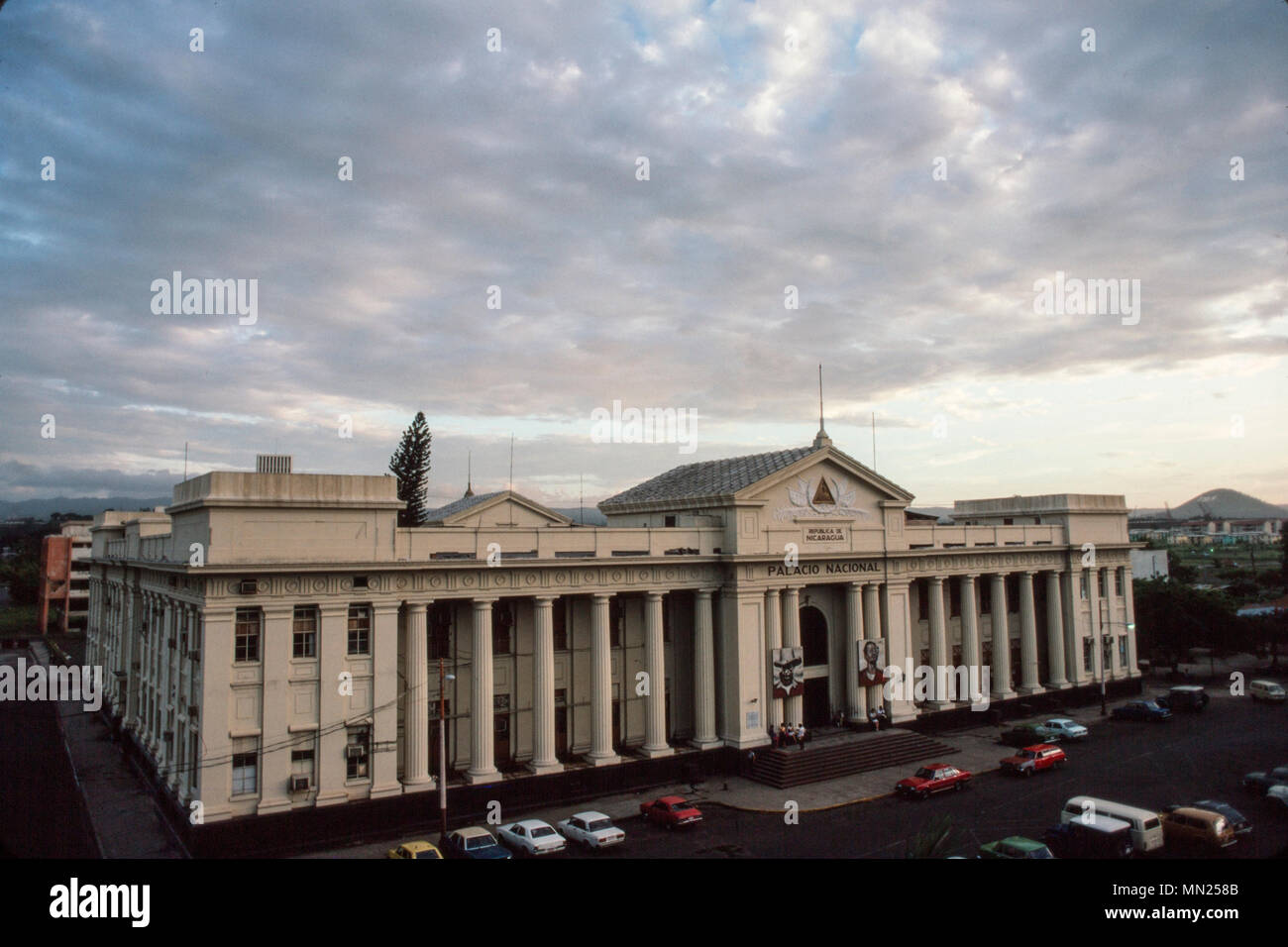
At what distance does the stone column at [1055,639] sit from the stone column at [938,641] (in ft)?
27.9

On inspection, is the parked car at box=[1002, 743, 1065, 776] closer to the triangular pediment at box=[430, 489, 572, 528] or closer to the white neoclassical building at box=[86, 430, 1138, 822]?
the white neoclassical building at box=[86, 430, 1138, 822]

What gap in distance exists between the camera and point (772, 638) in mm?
37812

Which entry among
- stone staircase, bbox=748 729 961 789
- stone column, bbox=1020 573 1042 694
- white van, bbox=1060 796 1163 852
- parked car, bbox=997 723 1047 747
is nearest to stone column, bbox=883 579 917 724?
stone staircase, bbox=748 729 961 789

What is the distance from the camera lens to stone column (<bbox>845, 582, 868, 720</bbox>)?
40.8 meters

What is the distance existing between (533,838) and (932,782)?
1588 centimetres

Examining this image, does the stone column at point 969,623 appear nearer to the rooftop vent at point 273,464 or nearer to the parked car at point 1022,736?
the parked car at point 1022,736

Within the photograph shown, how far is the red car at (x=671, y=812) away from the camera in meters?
29.0

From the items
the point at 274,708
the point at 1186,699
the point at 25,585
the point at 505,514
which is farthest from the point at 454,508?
the point at 25,585

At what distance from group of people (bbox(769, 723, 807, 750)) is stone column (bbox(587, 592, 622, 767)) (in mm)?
7407
